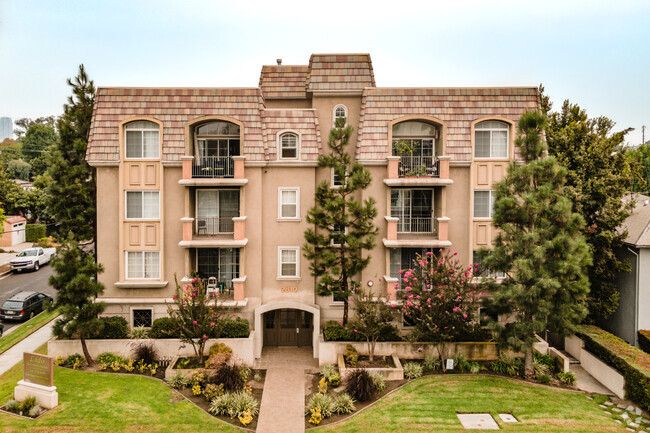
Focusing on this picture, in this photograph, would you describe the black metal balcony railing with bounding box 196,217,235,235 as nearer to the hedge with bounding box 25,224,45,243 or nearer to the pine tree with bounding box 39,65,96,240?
the pine tree with bounding box 39,65,96,240

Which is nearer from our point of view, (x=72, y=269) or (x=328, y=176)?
(x=72, y=269)

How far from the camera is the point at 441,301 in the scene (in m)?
18.0

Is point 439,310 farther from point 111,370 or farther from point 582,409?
point 111,370

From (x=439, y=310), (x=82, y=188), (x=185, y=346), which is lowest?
(x=185, y=346)

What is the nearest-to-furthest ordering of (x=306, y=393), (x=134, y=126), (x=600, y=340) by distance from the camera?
(x=306, y=393)
(x=600, y=340)
(x=134, y=126)

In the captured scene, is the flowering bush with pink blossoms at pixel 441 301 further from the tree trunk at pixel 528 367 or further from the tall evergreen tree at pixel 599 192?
the tall evergreen tree at pixel 599 192

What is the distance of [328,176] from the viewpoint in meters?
21.6

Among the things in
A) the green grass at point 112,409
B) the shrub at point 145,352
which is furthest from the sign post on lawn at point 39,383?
the shrub at point 145,352

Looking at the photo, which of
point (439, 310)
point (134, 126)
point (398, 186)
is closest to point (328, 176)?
point (398, 186)

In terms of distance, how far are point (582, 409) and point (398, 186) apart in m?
11.5

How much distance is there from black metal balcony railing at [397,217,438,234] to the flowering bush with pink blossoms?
2752 millimetres

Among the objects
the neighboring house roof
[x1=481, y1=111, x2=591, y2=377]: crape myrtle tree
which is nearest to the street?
[x1=481, y1=111, x2=591, y2=377]: crape myrtle tree

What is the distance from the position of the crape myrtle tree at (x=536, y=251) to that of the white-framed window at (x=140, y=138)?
15.9 m

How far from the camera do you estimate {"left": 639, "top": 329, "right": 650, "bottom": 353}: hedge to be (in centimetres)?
1894
